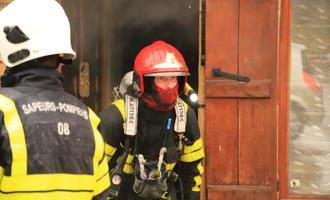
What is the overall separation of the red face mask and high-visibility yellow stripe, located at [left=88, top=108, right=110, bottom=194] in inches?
55.2

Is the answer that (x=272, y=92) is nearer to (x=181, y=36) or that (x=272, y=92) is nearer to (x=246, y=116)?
(x=246, y=116)

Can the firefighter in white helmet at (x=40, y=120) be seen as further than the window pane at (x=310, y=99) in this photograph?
No

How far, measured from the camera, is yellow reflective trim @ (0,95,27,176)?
241cm

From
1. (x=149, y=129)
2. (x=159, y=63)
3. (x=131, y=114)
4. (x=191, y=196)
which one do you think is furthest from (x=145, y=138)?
(x=191, y=196)

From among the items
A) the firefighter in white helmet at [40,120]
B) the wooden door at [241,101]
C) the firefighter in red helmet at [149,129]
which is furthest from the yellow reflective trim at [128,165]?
the firefighter in white helmet at [40,120]

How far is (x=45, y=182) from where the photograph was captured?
2496 millimetres

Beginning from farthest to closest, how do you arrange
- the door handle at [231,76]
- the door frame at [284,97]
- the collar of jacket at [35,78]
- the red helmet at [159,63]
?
the door frame at [284,97] < the door handle at [231,76] < the red helmet at [159,63] < the collar of jacket at [35,78]

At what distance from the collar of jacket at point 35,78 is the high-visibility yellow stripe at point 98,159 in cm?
25

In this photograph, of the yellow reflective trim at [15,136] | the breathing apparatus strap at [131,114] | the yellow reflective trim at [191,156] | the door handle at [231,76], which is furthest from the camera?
the door handle at [231,76]

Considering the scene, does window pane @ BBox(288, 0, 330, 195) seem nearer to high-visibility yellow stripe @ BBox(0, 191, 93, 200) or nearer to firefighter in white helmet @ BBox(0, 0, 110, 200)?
firefighter in white helmet @ BBox(0, 0, 110, 200)

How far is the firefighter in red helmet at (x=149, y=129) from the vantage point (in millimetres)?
4168

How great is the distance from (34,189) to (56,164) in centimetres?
15

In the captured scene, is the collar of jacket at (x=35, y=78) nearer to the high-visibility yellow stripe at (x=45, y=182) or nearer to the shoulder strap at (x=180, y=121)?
the high-visibility yellow stripe at (x=45, y=182)

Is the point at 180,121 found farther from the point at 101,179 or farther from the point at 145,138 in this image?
the point at 101,179
